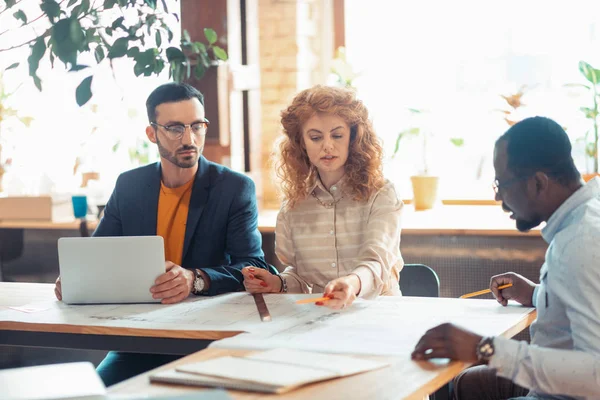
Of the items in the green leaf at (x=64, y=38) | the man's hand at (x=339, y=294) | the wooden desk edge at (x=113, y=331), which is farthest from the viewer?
the green leaf at (x=64, y=38)

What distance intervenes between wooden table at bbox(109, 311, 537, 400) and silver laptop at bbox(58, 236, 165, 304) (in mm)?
678

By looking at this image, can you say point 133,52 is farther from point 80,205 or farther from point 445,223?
point 445,223

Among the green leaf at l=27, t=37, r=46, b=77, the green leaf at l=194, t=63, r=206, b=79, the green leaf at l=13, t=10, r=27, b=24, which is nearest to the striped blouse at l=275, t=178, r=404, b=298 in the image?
the green leaf at l=27, t=37, r=46, b=77

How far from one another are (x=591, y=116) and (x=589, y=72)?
22cm

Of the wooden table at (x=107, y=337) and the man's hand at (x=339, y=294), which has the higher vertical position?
the man's hand at (x=339, y=294)

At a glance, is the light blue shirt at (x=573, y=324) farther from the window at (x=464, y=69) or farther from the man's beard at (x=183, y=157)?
the window at (x=464, y=69)

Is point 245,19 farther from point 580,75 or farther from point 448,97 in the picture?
point 580,75

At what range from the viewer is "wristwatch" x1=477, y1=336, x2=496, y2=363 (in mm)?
1661

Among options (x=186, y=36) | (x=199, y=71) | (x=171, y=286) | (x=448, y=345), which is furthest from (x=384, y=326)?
(x=186, y=36)

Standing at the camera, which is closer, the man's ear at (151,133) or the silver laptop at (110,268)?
the silver laptop at (110,268)

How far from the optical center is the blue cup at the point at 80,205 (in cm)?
433

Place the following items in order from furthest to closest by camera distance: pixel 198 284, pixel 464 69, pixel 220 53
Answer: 1. pixel 464 69
2. pixel 220 53
3. pixel 198 284

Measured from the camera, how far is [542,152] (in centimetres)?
180

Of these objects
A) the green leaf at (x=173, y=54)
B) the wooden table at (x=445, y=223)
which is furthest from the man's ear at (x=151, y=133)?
the wooden table at (x=445, y=223)
